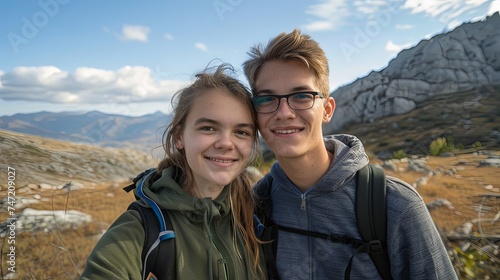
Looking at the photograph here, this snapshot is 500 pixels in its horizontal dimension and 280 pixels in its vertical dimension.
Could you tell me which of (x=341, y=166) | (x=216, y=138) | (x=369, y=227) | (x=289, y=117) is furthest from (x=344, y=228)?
(x=216, y=138)

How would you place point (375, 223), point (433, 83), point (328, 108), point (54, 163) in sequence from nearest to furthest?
point (375, 223) < point (328, 108) < point (54, 163) < point (433, 83)

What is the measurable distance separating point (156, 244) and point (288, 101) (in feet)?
4.89

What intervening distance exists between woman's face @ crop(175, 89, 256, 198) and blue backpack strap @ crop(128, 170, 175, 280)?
0.47m

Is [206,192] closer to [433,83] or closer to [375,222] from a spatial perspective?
[375,222]

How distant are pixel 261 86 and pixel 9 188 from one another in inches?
252

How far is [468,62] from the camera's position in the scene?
218 feet

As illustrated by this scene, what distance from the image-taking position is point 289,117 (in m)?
2.58

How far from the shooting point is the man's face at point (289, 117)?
2605 mm

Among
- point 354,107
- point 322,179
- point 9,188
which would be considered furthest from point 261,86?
point 354,107

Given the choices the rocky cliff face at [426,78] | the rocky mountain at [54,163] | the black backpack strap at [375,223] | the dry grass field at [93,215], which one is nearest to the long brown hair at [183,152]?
the black backpack strap at [375,223]

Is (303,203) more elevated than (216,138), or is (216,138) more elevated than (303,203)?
(216,138)

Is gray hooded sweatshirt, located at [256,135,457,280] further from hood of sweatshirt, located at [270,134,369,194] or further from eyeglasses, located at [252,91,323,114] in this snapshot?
eyeglasses, located at [252,91,323,114]

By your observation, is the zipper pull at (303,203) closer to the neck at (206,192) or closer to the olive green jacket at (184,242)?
the olive green jacket at (184,242)

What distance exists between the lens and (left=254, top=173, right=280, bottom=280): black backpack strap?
8.65ft
